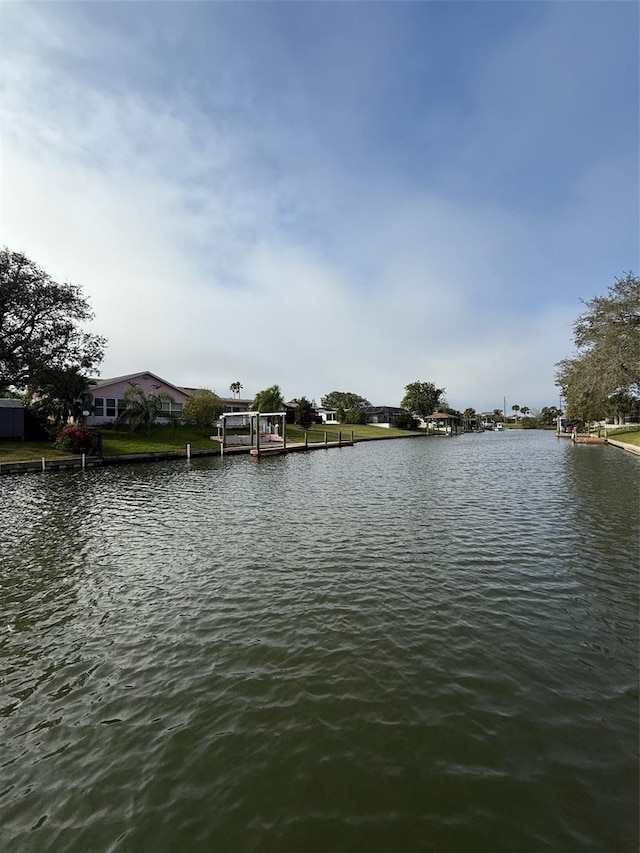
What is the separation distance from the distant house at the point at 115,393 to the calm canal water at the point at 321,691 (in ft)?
136

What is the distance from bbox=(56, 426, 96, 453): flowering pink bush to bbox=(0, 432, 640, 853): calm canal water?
74.6 feet

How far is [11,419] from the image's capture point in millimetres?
35469

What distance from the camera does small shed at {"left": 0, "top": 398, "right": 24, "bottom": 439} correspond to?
35.1m

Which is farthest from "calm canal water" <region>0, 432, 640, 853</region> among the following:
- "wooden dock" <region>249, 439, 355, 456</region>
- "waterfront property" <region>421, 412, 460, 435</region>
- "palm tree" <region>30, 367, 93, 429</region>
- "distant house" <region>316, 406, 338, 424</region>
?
"waterfront property" <region>421, 412, 460, 435</region>

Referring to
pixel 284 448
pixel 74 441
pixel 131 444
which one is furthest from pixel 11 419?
pixel 284 448

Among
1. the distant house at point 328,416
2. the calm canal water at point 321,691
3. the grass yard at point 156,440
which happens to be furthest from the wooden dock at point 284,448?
the distant house at point 328,416

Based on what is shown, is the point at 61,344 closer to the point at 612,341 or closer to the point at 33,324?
the point at 33,324

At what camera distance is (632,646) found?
6215mm

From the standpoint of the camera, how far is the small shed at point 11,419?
35062 mm

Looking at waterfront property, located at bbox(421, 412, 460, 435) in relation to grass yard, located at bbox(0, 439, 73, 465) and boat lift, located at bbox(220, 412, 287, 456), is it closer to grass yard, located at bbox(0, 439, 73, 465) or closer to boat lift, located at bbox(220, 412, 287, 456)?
boat lift, located at bbox(220, 412, 287, 456)

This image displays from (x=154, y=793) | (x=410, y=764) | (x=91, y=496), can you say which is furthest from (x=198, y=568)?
(x=91, y=496)

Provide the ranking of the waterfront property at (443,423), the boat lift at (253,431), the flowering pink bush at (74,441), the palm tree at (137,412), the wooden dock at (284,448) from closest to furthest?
the flowering pink bush at (74,441) < the wooden dock at (284,448) < the boat lift at (253,431) < the palm tree at (137,412) < the waterfront property at (443,423)

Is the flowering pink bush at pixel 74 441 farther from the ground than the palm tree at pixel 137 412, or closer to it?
closer to it

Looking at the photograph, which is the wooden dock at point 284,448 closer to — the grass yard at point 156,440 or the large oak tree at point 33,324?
the grass yard at point 156,440
